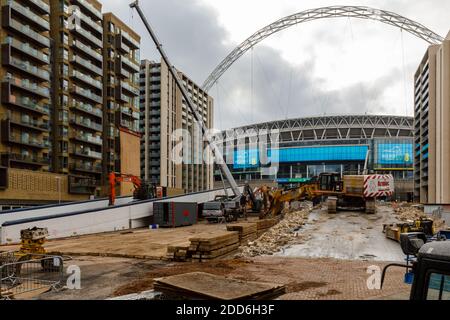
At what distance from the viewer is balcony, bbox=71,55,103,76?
75.9 metres

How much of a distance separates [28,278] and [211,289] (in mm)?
8480

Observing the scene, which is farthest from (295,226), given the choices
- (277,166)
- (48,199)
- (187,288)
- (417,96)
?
(277,166)

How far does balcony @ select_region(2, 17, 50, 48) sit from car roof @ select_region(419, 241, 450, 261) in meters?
66.2

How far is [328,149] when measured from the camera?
152m

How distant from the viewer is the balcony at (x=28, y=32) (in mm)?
59225

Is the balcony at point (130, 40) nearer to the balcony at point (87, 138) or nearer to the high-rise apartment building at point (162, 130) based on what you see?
the balcony at point (87, 138)

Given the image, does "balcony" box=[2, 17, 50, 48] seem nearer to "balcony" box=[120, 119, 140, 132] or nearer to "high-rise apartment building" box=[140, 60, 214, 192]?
"balcony" box=[120, 119, 140, 132]

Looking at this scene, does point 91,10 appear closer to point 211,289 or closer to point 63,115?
point 63,115

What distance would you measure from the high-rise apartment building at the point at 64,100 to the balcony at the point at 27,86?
14 centimetres

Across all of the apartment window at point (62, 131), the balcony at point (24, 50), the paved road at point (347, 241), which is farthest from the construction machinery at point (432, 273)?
the apartment window at point (62, 131)

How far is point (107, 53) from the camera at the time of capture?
88125mm

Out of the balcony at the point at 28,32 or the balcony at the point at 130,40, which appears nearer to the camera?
the balcony at the point at 28,32

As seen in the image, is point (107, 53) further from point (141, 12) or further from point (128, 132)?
point (141, 12)

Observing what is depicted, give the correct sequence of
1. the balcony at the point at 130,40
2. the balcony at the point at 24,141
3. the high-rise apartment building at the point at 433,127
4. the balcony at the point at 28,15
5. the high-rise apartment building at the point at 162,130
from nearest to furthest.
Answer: the balcony at the point at 24,141 → the balcony at the point at 28,15 → the balcony at the point at 130,40 → the high-rise apartment building at the point at 433,127 → the high-rise apartment building at the point at 162,130
